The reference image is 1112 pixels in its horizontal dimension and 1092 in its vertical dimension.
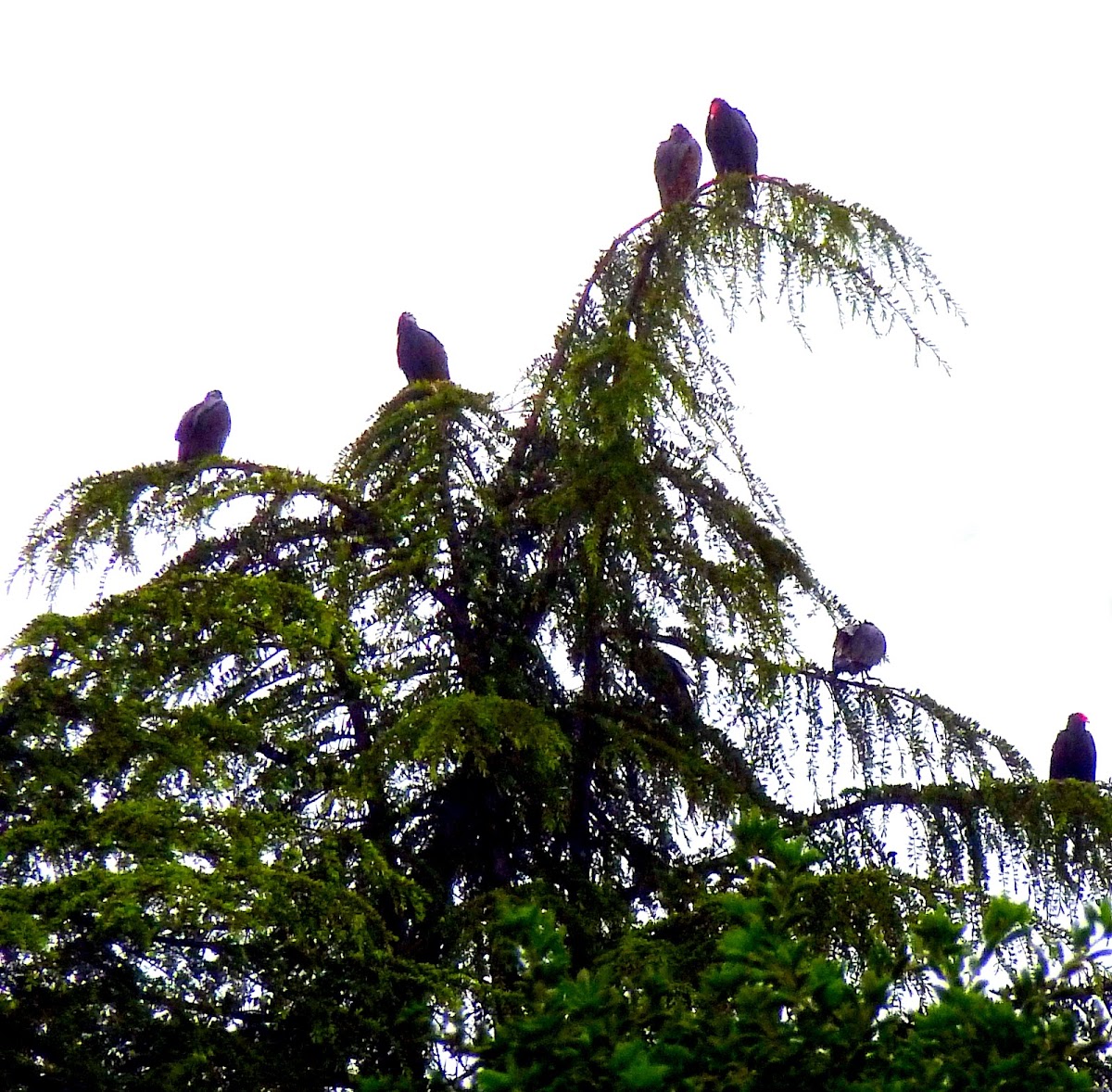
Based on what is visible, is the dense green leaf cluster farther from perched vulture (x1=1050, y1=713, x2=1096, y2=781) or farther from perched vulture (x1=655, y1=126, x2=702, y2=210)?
perched vulture (x1=1050, y1=713, x2=1096, y2=781)

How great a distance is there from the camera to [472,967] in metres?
3.15

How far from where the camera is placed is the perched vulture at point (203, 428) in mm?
5152

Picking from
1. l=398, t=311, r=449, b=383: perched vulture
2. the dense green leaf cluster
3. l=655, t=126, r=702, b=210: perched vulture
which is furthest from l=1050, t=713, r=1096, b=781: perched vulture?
the dense green leaf cluster

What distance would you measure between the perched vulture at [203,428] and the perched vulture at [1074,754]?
3473 millimetres

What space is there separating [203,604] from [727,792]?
1296 millimetres

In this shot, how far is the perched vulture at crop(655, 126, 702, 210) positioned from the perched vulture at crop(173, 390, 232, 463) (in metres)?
1.71

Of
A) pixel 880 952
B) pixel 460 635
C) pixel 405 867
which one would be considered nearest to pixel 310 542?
pixel 460 635

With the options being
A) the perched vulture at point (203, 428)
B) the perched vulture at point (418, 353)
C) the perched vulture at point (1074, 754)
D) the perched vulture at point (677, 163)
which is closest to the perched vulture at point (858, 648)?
the perched vulture at point (677, 163)

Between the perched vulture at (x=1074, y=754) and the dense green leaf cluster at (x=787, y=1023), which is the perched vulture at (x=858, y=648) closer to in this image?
the perched vulture at (x=1074, y=754)

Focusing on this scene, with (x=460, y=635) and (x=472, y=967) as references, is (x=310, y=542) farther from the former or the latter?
(x=472, y=967)

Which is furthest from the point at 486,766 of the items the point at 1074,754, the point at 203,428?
the point at 1074,754

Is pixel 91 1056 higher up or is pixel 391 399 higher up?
pixel 391 399

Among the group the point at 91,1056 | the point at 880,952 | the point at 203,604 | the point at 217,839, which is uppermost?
the point at 203,604

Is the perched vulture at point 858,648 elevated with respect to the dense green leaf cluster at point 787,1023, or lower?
elevated
